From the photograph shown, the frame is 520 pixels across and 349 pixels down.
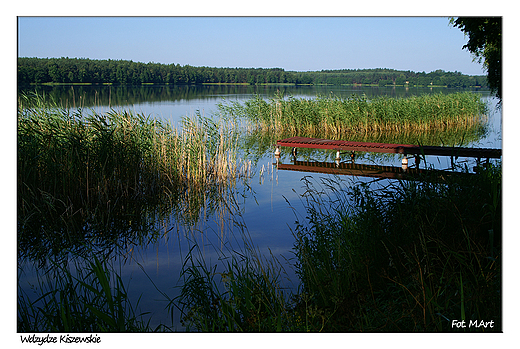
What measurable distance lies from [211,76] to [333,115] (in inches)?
1042

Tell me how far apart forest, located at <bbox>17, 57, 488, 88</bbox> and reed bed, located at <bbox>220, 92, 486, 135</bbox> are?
6.07 meters

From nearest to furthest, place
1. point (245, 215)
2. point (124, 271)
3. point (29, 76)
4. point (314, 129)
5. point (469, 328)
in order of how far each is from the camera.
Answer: point (469, 328) < point (124, 271) < point (245, 215) < point (29, 76) < point (314, 129)

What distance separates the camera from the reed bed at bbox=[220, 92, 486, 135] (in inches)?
652

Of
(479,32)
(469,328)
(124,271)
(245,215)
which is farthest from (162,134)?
(469,328)

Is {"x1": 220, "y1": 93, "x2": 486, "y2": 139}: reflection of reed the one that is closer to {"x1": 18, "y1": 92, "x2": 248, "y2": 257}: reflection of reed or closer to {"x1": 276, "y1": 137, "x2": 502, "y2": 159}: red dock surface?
{"x1": 276, "y1": 137, "x2": 502, "y2": 159}: red dock surface

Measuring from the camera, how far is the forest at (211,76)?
2081 cm

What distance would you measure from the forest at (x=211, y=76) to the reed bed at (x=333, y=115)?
6070mm

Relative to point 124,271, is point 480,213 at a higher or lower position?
higher

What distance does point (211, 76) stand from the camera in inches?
1619
